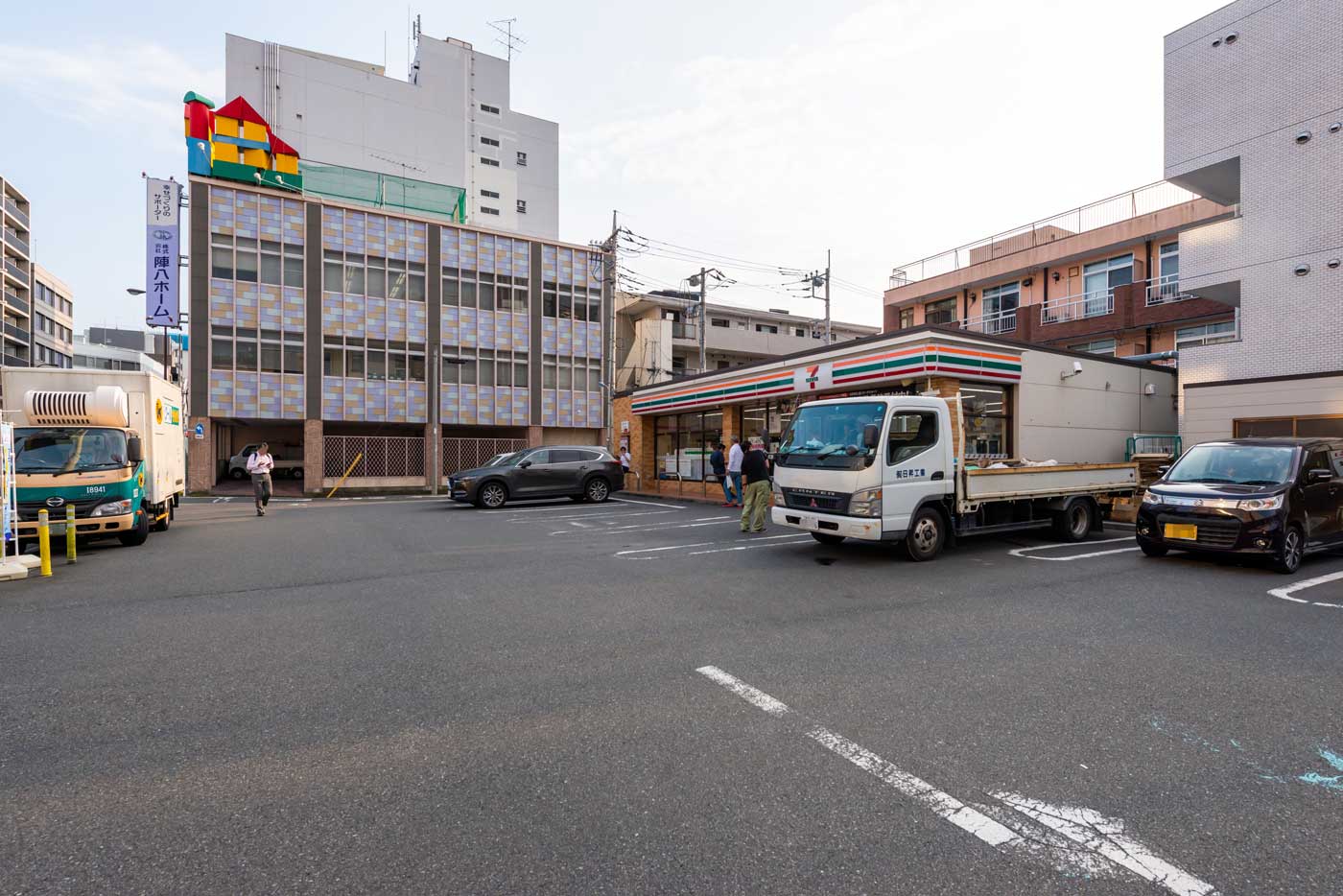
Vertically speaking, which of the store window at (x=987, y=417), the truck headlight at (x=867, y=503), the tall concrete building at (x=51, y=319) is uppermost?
the tall concrete building at (x=51, y=319)

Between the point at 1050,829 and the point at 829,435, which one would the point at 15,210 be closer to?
the point at 829,435

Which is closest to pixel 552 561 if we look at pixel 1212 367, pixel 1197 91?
pixel 1212 367

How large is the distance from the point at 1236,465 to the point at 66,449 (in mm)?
17526

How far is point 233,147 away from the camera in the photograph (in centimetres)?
3052

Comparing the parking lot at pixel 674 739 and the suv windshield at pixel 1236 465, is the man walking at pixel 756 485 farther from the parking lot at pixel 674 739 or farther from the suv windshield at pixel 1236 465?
the suv windshield at pixel 1236 465

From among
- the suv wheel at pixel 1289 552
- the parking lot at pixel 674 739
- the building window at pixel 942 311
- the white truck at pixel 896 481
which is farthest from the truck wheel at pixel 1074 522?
the building window at pixel 942 311

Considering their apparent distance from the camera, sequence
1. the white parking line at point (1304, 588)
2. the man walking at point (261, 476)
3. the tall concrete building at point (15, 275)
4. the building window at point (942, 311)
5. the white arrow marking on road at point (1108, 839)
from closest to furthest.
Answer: the white arrow marking on road at point (1108, 839)
the white parking line at point (1304, 588)
the man walking at point (261, 476)
the building window at point (942, 311)
the tall concrete building at point (15, 275)

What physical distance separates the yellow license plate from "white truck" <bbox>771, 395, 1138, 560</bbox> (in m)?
1.77

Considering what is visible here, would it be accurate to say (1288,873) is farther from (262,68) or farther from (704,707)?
(262,68)

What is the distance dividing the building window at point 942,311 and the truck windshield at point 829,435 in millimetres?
24529

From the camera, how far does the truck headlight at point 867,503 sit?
8.77m

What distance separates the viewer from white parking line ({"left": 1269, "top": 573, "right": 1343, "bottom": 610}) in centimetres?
684

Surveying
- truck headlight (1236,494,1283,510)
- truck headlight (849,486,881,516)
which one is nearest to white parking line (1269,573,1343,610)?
truck headlight (1236,494,1283,510)

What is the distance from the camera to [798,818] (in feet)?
9.22
